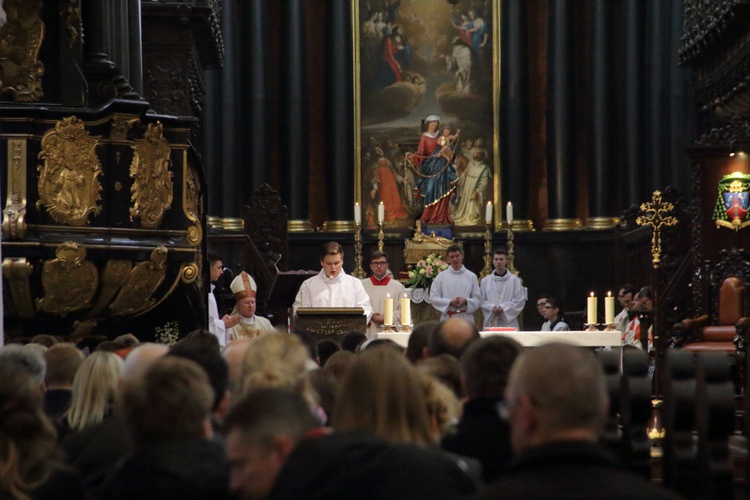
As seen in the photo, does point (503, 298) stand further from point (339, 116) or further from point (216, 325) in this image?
point (216, 325)

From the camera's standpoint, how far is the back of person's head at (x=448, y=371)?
543 cm

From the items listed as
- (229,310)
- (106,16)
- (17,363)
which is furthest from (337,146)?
(17,363)

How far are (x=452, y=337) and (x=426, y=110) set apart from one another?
63.0 feet

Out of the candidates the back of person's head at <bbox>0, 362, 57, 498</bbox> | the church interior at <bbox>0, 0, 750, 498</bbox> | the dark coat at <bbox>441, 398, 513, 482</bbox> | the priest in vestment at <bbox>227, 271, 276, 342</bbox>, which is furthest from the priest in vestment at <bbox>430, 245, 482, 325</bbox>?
the back of person's head at <bbox>0, 362, 57, 498</bbox>

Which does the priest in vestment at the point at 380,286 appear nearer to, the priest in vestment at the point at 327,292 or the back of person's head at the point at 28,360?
the priest in vestment at the point at 327,292

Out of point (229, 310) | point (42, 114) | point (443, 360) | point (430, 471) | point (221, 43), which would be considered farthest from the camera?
point (221, 43)

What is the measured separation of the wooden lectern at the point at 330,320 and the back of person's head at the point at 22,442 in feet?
27.9

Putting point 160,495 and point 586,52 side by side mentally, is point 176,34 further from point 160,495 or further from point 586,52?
point 160,495

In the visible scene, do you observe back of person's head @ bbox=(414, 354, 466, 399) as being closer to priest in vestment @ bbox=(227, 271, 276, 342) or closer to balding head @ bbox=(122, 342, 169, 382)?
balding head @ bbox=(122, 342, 169, 382)

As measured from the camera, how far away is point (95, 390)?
548 centimetres

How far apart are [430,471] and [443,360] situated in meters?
2.26

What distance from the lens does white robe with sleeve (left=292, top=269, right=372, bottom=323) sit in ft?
47.8

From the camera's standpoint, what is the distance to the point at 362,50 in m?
25.1

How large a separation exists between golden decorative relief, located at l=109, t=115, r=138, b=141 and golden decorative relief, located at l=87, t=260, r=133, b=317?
100 centimetres
